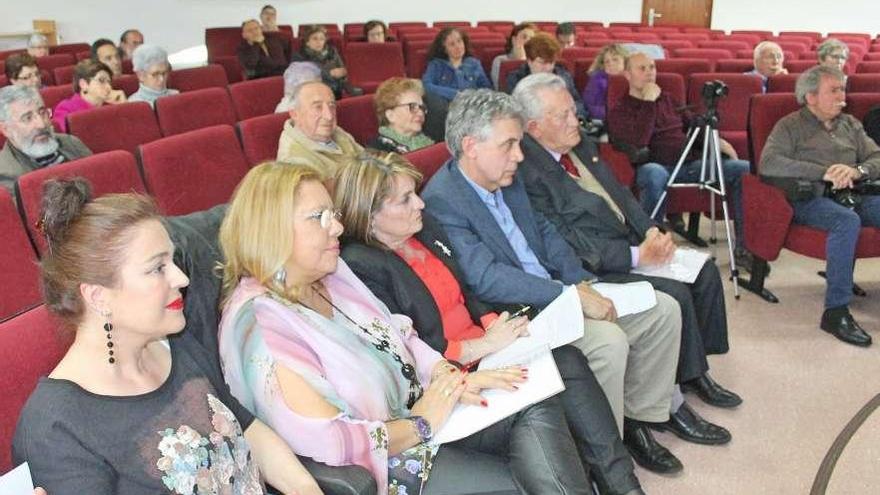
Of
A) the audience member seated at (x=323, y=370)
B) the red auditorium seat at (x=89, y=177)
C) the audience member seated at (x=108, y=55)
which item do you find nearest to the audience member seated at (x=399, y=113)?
the red auditorium seat at (x=89, y=177)

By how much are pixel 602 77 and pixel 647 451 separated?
343 centimetres

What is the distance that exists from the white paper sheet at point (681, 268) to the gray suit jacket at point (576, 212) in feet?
0.28

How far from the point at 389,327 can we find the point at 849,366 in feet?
6.79

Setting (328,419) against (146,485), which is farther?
(328,419)

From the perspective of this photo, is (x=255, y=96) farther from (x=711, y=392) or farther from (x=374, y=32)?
(x=374, y=32)

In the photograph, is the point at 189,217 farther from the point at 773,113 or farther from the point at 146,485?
the point at 773,113

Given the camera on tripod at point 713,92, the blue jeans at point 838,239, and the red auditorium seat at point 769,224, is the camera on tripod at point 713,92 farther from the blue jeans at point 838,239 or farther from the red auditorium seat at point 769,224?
the blue jeans at point 838,239

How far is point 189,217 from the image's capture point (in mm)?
1813

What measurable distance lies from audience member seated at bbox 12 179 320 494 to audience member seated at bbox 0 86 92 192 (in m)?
1.93

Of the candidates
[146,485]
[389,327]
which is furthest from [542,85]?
[146,485]

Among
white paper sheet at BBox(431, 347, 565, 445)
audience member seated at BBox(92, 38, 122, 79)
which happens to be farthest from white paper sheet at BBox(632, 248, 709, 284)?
audience member seated at BBox(92, 38, 122, 79)

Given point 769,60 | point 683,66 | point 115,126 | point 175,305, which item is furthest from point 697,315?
point 683,66

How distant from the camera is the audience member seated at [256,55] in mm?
6930

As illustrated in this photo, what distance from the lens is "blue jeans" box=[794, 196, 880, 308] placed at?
3201 millimetres
